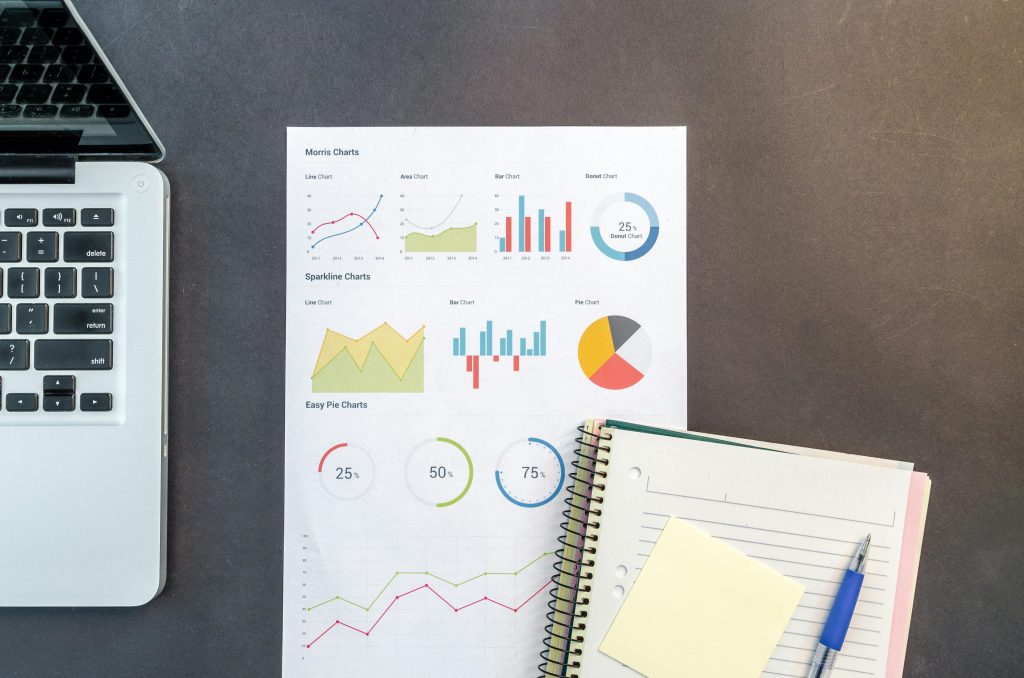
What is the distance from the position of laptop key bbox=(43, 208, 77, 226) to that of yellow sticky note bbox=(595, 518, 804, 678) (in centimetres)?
55

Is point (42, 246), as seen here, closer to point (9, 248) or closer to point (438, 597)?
point (9, 248)

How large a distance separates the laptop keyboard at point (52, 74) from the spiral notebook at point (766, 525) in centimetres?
49

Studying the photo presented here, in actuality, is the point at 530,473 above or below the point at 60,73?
below

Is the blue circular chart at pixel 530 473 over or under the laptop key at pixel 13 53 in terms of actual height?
under

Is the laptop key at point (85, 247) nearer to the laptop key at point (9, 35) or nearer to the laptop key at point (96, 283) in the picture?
the laptop key at point (96, 283)

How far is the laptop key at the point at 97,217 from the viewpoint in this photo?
56cm

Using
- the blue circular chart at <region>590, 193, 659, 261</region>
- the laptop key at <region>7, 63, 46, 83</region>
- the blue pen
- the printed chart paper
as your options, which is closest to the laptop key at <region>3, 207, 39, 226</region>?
the laptop key at <region>7, 63, 46, 83</region>

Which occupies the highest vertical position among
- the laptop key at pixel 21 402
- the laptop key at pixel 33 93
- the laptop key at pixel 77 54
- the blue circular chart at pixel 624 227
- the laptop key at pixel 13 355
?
the laptop key at pixel 77 54

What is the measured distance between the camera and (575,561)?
57 cm

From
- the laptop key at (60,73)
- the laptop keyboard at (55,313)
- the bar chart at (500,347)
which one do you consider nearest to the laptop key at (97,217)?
the laptop keyboard at (55,313)

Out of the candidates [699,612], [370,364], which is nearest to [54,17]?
[370,364]

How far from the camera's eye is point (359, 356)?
1.92ft

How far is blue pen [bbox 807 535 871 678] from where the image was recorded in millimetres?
539

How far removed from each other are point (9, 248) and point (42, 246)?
0.03 m
